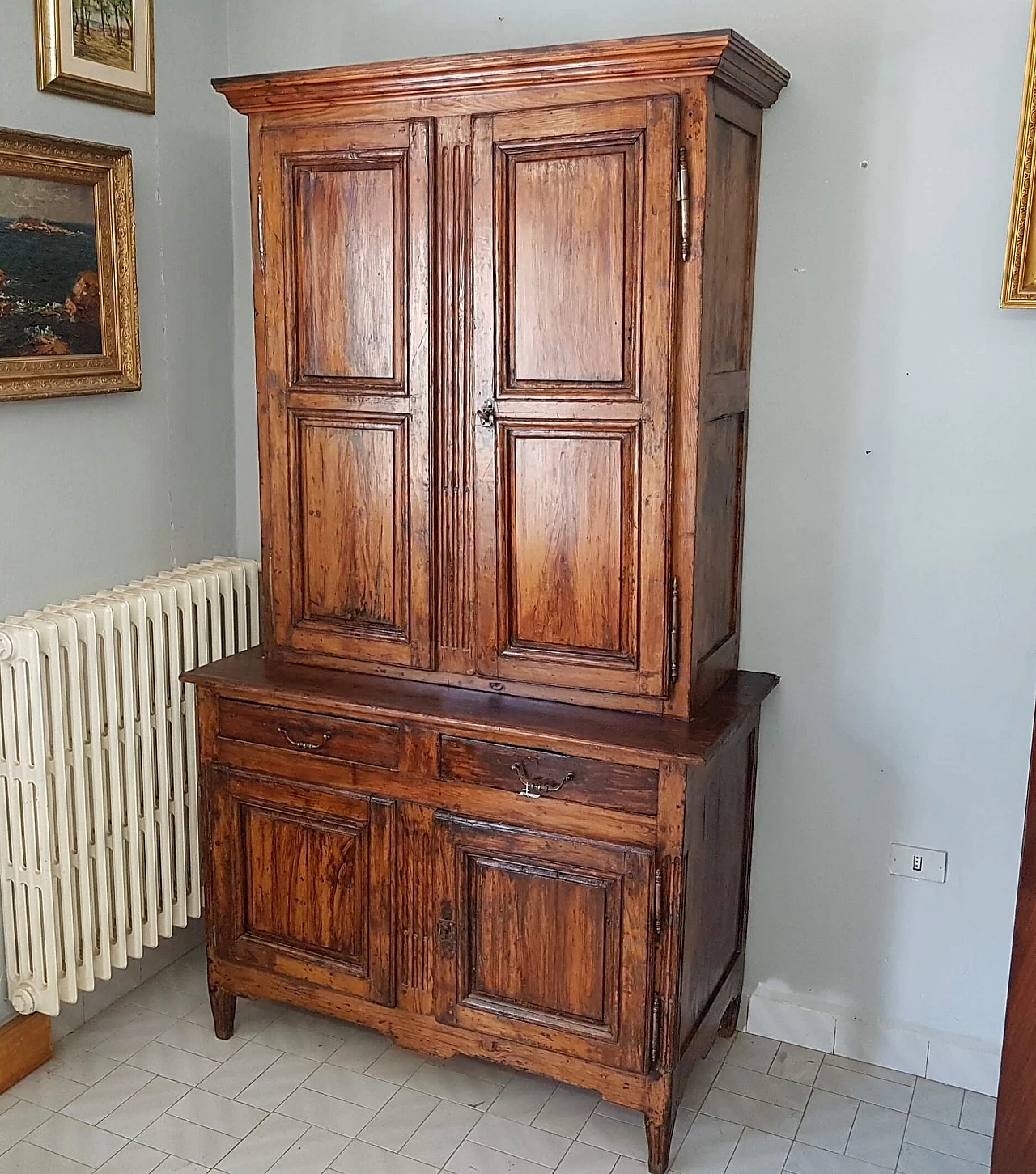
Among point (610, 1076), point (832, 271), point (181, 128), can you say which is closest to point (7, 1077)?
point (610, 1076)

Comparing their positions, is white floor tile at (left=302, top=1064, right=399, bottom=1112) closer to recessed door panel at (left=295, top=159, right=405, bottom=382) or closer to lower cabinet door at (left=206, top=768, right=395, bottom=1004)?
lower cabinet door at (left=206, top=768, right=395, bottom=1004)

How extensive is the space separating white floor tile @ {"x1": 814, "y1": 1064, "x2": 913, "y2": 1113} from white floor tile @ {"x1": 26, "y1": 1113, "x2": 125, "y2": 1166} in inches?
57.1

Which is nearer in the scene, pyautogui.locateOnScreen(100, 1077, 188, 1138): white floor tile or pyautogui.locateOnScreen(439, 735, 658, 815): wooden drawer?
pyautogui.locateOnScreen(439, 735, 658, 815): wooden drawer

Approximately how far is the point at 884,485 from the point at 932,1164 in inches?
52.3

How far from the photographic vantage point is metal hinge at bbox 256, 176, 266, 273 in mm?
2473

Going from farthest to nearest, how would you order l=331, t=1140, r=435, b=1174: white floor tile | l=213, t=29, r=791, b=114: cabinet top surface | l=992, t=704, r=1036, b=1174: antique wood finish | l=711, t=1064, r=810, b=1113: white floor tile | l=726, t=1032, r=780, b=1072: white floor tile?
l=726, t=1032, r=780, b=1072: white floor tile < l=711, t=1064, r=810, b=1113: white floor tile < l=331, t=1140, r=435, b=1174: white floor tile < l=213, t=29, r=791, b=114: cabinet top surface < l=992, t=704, r=1036, b=1174: antique wood finish

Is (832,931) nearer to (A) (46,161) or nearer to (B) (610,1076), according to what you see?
(B) (610,1076)

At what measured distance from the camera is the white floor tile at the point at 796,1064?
2.55 metres

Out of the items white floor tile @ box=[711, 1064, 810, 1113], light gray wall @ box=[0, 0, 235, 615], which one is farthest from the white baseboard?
light gray wall @ box=[0, 0, 235, 615]

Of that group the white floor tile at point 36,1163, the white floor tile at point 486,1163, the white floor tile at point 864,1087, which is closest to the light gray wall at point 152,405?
the white floor tile at point 36,1163

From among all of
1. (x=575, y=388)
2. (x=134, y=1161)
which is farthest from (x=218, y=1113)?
(x=575, y=388)

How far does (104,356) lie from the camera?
2.61 m

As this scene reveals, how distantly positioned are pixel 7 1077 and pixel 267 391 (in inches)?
60.7

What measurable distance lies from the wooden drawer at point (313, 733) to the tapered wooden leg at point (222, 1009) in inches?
23.8
